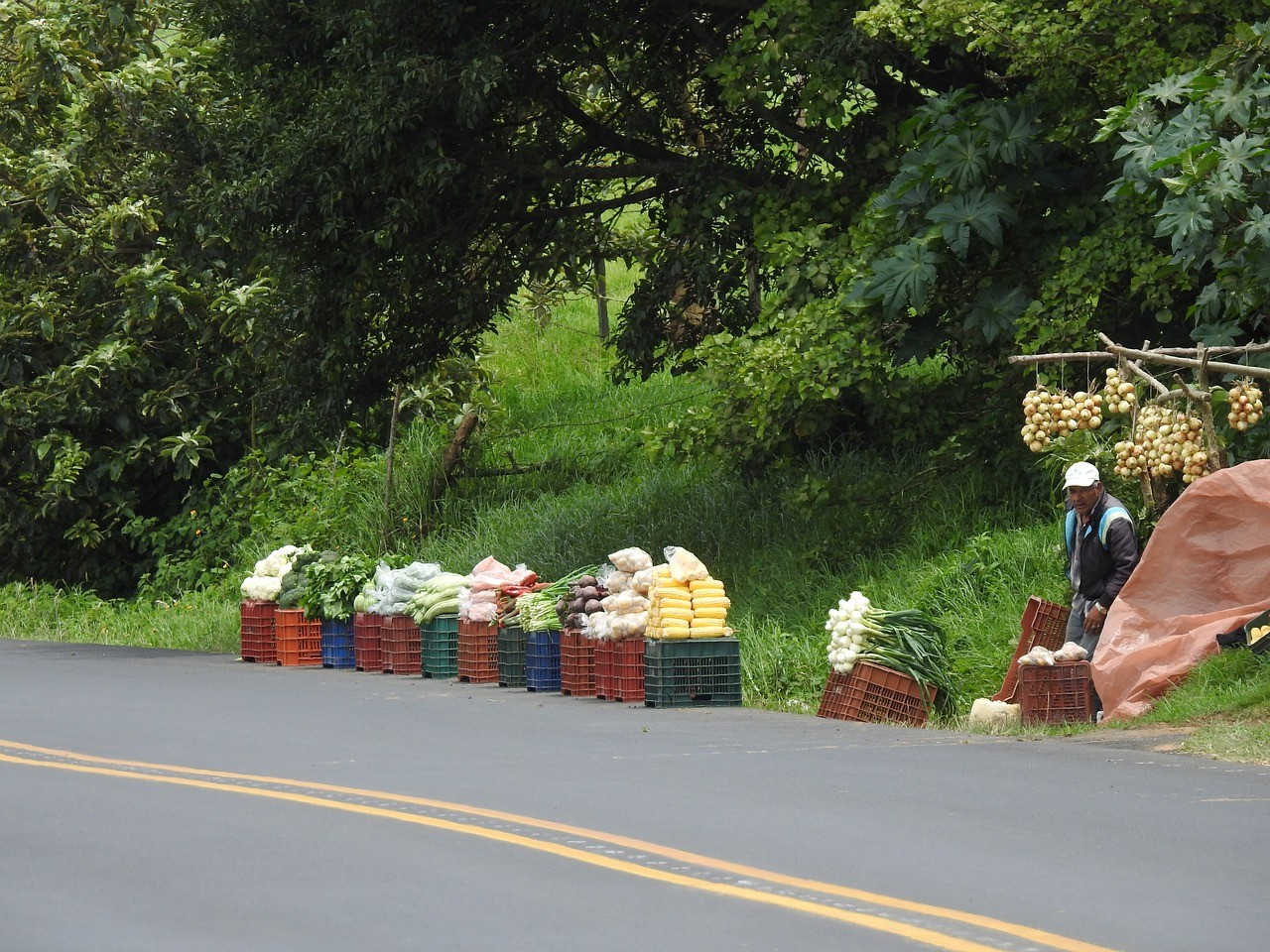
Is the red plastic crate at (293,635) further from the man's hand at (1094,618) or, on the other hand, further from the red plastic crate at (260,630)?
the man's hand at (1094,618)

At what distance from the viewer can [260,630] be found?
18828mm

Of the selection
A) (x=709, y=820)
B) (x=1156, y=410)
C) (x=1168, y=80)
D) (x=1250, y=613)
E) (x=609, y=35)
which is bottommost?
(x=709, y=820)

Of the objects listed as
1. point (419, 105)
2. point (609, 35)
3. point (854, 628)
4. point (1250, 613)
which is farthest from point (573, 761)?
point (609, 35)

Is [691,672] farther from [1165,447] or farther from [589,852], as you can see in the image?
[589,852]

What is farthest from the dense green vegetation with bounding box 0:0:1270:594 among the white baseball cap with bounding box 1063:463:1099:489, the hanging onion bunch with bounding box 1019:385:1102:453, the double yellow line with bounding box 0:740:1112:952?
the double yellow line with bounding box 0:740:1112:952

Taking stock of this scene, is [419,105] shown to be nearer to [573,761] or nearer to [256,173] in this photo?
[256,173]

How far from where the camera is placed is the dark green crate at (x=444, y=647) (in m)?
16.7

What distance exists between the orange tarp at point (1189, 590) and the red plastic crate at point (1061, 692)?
109 millimetres

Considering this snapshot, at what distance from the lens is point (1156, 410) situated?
1302 centimetres

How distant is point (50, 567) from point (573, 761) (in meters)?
20.1

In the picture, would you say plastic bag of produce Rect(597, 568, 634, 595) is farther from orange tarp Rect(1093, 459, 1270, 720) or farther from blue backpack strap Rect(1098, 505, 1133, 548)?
orange tarp Rect(1093, 459, 1270, 720)

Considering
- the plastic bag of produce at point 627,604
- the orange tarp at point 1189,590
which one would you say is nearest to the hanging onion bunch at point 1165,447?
the orange tarp at point 1189,590

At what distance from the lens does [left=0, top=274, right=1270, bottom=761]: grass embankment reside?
606 inches

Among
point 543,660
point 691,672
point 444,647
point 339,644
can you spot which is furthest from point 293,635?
point 691,672
